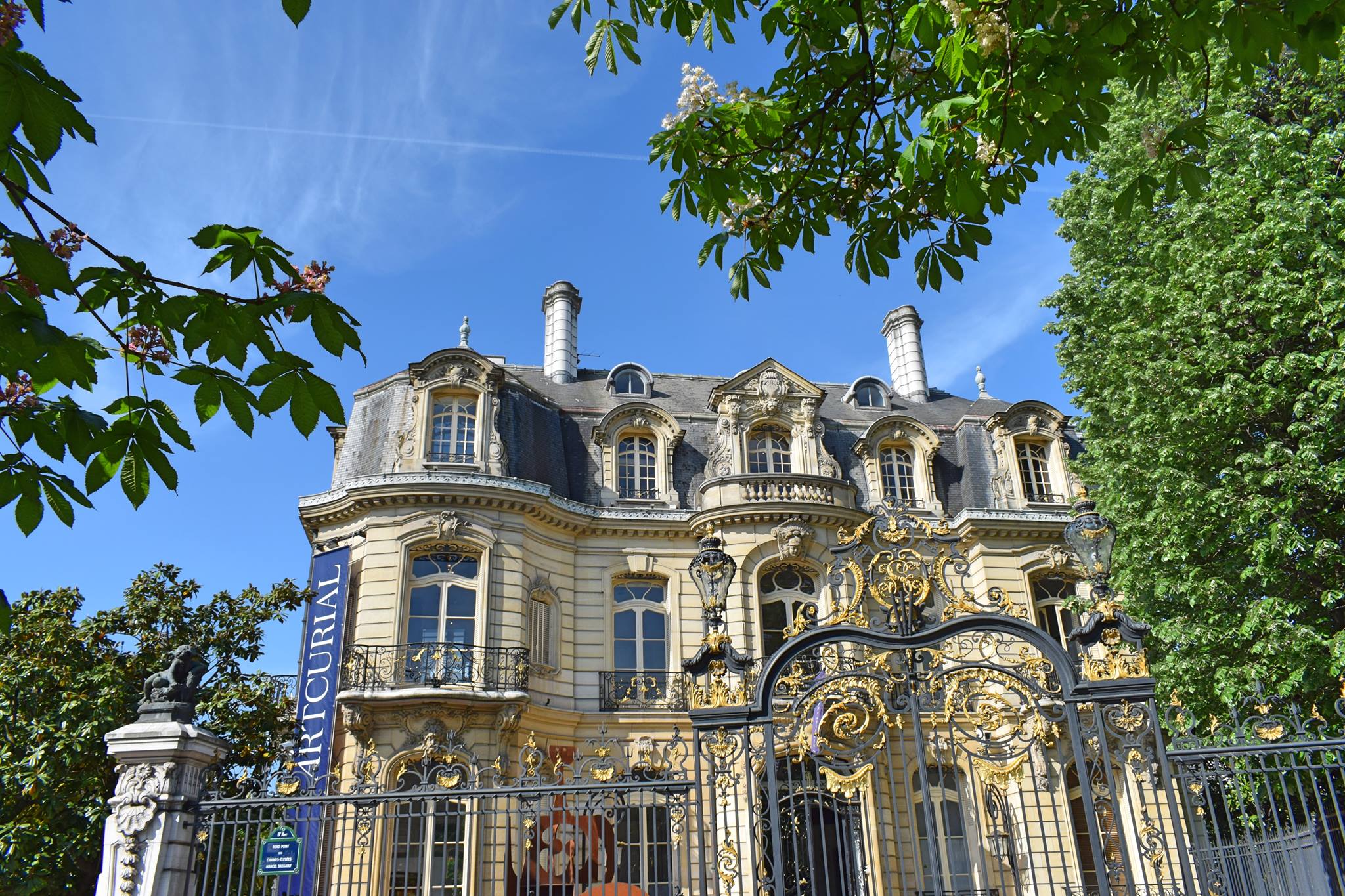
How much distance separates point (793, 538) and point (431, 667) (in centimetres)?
743

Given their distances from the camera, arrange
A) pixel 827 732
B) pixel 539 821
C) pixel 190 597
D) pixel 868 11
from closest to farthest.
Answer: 1. pixel 868 11
2. pixel 539 821
3. pixel 827 732
4. pixel 190 597

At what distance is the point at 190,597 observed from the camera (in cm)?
1418

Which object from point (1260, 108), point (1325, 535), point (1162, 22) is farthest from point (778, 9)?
point (1260, 108)

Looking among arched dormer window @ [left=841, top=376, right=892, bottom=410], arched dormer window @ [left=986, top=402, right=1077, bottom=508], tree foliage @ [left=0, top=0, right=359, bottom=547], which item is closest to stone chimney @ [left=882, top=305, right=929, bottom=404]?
arched dormer window @ [left=841, top=376, right=892, bottom=410]

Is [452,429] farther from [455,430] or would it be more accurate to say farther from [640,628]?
[640,628]

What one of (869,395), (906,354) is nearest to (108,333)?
(869,395)

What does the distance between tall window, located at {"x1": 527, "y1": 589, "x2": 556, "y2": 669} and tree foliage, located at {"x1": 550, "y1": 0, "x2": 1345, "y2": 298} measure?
14.0 m

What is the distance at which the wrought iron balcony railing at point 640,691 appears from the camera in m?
19.1

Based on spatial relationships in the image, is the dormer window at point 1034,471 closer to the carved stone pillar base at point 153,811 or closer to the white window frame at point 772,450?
the white window frame at point 772,450

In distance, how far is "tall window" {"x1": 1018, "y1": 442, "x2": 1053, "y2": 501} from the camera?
2248 cm

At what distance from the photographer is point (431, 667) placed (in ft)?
58.3

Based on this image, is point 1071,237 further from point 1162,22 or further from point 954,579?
point 1162,22

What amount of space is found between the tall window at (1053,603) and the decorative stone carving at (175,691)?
17.1 meters

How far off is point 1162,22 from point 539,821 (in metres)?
6.97
